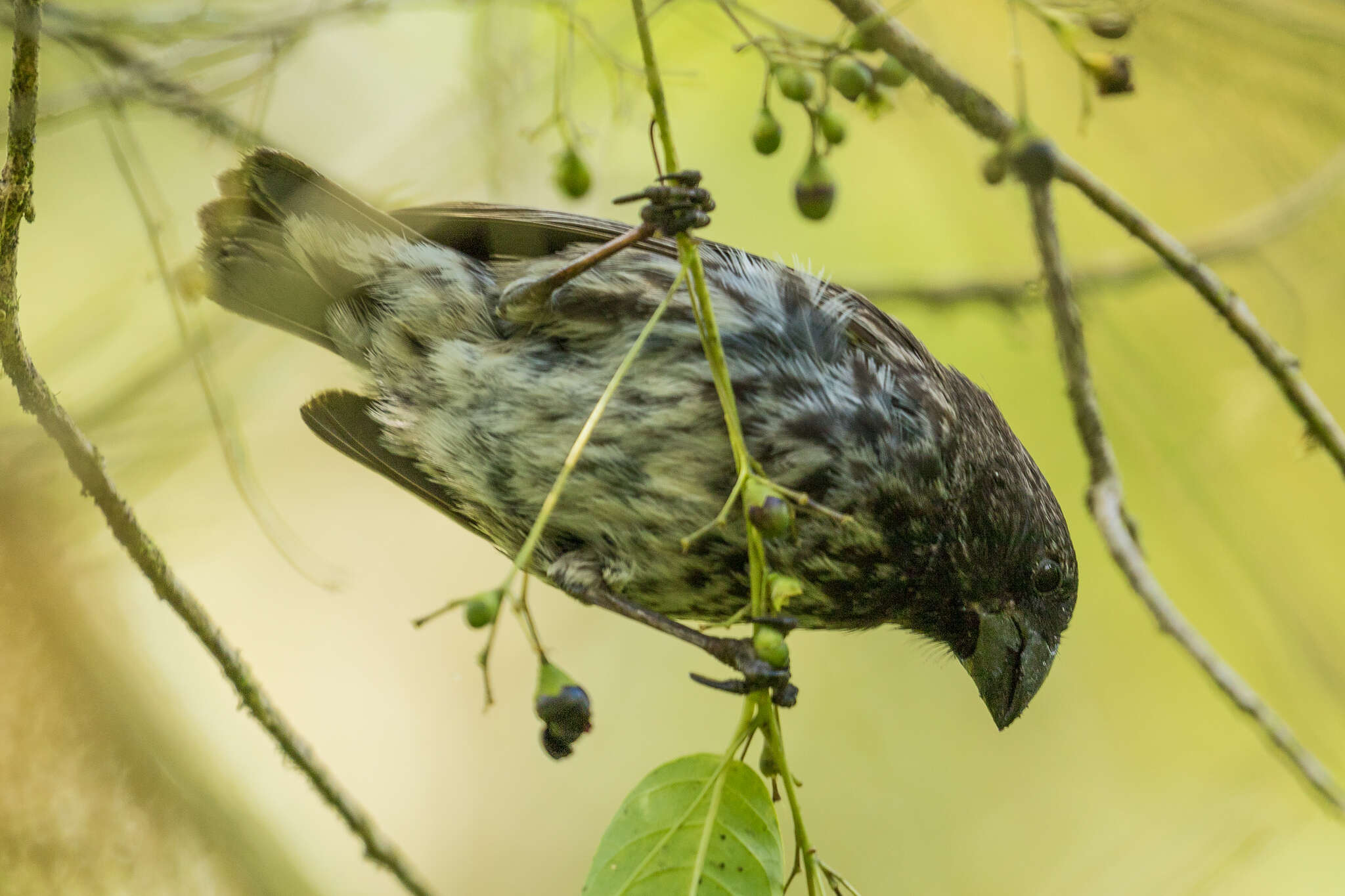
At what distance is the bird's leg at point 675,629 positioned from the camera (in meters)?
2.29

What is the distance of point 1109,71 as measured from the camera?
1.93m

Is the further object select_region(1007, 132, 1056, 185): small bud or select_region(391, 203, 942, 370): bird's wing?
select_region(391, 203, 942, 370): bird's wing

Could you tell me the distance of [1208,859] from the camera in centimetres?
306

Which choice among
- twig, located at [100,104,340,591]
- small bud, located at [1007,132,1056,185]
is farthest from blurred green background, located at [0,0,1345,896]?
small bud, located at [1007,132,1056,185]

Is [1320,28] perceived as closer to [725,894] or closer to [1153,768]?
[725,894]

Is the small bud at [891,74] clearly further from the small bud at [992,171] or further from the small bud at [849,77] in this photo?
the small bud at [992,171]

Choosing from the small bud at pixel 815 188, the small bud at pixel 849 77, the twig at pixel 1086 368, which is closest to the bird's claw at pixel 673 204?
the small bud at pixel 815 188

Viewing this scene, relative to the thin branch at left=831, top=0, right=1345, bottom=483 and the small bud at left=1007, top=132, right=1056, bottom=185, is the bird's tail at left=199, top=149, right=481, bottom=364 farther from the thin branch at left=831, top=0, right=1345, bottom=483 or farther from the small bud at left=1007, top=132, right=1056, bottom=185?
the small bud at left=1007, top=132, right=1056, bottom=185

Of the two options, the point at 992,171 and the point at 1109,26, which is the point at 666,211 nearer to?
the point at 992,171

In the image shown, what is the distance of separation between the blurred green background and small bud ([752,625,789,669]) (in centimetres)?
120

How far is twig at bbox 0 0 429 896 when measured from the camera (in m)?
1.85

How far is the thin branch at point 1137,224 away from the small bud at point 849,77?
0.44ft

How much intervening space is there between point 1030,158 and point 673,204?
41.5 inches

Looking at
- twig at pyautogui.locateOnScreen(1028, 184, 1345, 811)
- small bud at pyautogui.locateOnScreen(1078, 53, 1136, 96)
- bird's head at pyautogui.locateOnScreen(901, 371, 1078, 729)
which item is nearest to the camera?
twig at pyautogui.locateOnScreen(1028, 184, 1345, 811)
